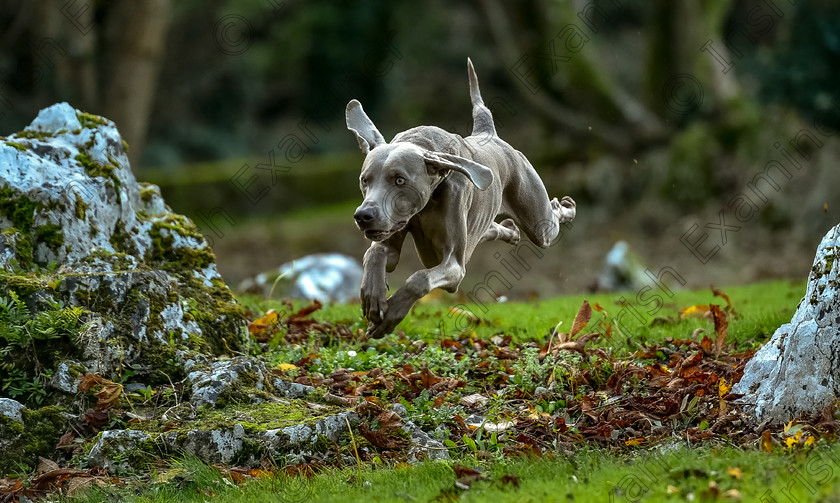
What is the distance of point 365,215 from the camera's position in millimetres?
5777

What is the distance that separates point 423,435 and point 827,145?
47.8ft

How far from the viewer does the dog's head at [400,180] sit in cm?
591

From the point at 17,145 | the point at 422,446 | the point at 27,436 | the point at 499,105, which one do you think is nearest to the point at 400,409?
the point at 422,446

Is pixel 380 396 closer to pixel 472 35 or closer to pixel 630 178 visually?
pixel 630 178

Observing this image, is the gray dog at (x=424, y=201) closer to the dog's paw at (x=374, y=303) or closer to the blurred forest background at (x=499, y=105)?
the dog's paw at (x=374, y=303)

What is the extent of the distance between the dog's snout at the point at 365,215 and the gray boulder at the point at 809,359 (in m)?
2.99

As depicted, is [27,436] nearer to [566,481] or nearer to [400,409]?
[400,409]

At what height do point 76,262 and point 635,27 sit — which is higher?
point 635,27

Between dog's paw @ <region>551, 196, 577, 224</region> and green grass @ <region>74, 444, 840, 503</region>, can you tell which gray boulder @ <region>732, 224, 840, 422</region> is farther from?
dog's paw @ <region>551, 196, 577, 224</region>

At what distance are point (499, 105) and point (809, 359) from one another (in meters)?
24.6

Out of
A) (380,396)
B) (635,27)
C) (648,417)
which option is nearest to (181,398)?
(380,396)

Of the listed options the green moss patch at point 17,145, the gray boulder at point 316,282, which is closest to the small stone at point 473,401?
the green moss patch at point 17,145

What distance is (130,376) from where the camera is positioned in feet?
22.2

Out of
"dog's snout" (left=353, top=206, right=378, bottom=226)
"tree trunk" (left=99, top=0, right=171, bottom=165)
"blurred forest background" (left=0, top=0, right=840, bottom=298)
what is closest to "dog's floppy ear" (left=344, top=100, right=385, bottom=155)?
"dog's snout" (left=353, top=206, right=378, bottom=226)
